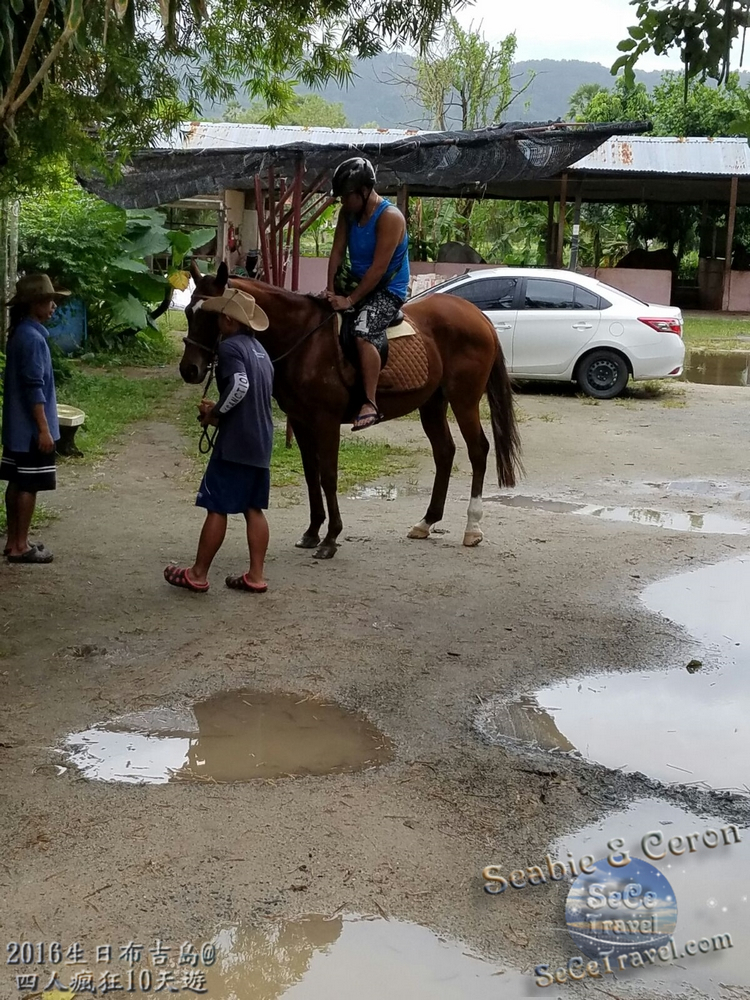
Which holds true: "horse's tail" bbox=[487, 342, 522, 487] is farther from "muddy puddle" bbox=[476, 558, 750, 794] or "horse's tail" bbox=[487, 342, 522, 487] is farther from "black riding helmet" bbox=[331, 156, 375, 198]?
"muddy puddle" bbox=[476, 558, 750, 794]

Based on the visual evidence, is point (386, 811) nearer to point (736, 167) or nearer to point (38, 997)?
point (38, 997)

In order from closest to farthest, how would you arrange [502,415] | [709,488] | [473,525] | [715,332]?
[473,525] < [502,415] < [709,488] < [715,332]

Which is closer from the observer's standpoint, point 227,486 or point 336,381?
point 227,486

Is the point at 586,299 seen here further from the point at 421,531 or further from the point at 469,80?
the point at 469,80

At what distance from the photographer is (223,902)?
3402 millimetres

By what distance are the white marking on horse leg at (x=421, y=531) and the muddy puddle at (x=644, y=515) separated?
136 cm

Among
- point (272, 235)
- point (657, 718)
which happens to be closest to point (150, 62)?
point (272, 235)

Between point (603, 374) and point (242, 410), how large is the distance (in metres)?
9.56

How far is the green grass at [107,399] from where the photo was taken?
437 inches

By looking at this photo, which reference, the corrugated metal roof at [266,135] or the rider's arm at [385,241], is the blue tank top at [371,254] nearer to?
the rider's arm at [385,241]

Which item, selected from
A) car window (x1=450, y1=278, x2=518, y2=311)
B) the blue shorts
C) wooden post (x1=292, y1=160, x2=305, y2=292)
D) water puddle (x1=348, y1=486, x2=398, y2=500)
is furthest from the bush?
the blue shorts

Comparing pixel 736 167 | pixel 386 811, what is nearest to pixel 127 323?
pixel 386 811

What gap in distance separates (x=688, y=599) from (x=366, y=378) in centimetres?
250

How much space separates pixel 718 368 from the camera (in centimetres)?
1900
